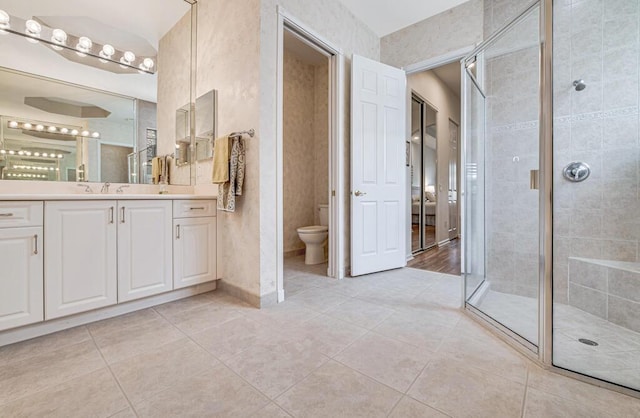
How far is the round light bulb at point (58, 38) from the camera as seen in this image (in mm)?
2096

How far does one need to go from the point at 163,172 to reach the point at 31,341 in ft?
5.25

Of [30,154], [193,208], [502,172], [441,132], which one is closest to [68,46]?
[30,154]

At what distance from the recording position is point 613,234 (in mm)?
1913

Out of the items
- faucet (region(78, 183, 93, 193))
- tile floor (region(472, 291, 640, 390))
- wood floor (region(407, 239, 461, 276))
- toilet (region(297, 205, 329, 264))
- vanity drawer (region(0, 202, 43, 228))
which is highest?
faucet (region(78, 183, 93, 193))

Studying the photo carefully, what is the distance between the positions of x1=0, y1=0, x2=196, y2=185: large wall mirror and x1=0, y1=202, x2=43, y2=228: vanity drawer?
610mm

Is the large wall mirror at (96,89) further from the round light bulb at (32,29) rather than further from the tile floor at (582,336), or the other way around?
the tile floor at (582,336)

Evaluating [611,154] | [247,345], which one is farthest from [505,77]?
[247,345]

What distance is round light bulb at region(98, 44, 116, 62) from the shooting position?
2.34 m

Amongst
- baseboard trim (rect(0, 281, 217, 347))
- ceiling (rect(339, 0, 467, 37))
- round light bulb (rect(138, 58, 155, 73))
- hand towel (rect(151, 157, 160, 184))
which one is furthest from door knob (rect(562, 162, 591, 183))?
round light bulb (rect(138, 58, 155, 73))

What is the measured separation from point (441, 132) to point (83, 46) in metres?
5.08

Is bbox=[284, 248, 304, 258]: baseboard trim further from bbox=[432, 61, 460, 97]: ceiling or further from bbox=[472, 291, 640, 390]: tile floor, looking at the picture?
bbox=[432, 61, 460, 97]: ceiling

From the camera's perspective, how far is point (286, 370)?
1311 millimetres

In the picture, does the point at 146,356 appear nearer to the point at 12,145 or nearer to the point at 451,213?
the point at 12,145

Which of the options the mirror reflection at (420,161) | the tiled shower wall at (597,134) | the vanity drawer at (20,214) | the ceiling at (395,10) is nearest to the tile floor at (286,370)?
the vanity drawer at (20,214)
